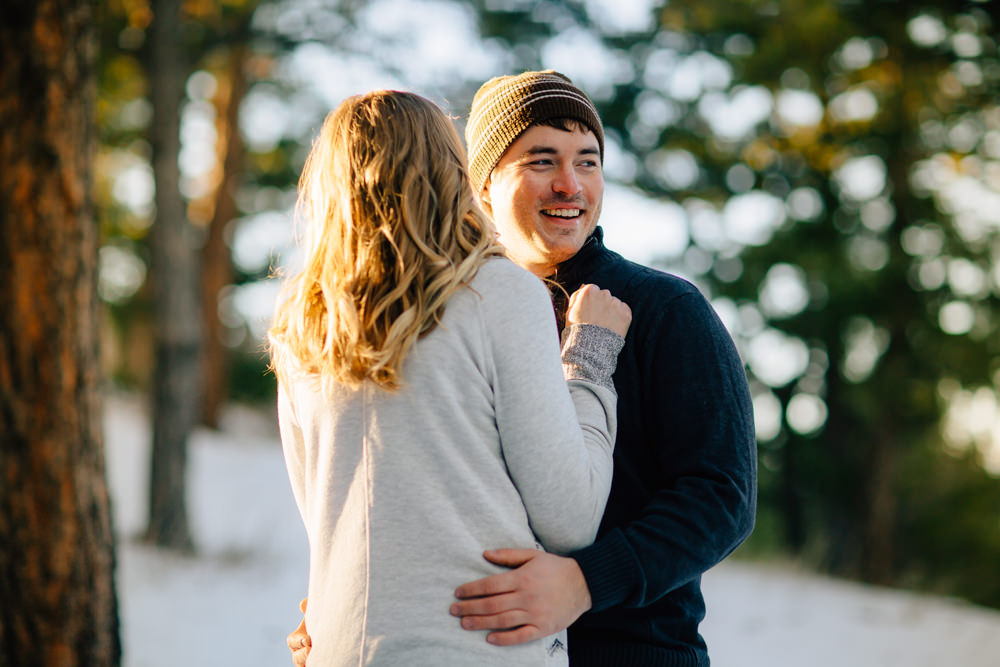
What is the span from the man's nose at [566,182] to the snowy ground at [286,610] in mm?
4611

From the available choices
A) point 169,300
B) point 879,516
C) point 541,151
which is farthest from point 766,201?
point 541,151

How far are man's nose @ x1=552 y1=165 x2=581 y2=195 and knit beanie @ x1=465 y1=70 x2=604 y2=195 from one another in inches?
4.7

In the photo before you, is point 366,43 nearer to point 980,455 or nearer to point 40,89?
point 40,89

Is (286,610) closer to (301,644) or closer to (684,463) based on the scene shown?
(301,644)

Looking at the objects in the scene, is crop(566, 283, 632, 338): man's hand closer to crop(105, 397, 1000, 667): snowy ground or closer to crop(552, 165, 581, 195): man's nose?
crop(552, 165, 581, 195): man's nose

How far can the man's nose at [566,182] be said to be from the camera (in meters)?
1.90

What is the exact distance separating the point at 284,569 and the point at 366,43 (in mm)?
4879

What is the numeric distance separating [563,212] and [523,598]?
0.86 m

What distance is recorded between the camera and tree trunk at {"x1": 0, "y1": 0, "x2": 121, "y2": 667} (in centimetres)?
346

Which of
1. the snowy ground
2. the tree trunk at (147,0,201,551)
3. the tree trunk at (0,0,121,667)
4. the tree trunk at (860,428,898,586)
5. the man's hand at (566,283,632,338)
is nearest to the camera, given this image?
the man's hand at (566,283,632,338)

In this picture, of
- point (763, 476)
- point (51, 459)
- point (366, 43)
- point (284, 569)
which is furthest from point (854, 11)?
point (763, 476)

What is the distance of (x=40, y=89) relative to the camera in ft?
11.6

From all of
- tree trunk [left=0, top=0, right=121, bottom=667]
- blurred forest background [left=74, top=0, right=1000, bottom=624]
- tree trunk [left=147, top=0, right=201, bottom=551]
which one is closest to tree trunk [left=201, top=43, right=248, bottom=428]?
blurred forest background [left=74, top=0, right=1000, bottom=624]

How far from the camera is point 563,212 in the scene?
1.92 metres
